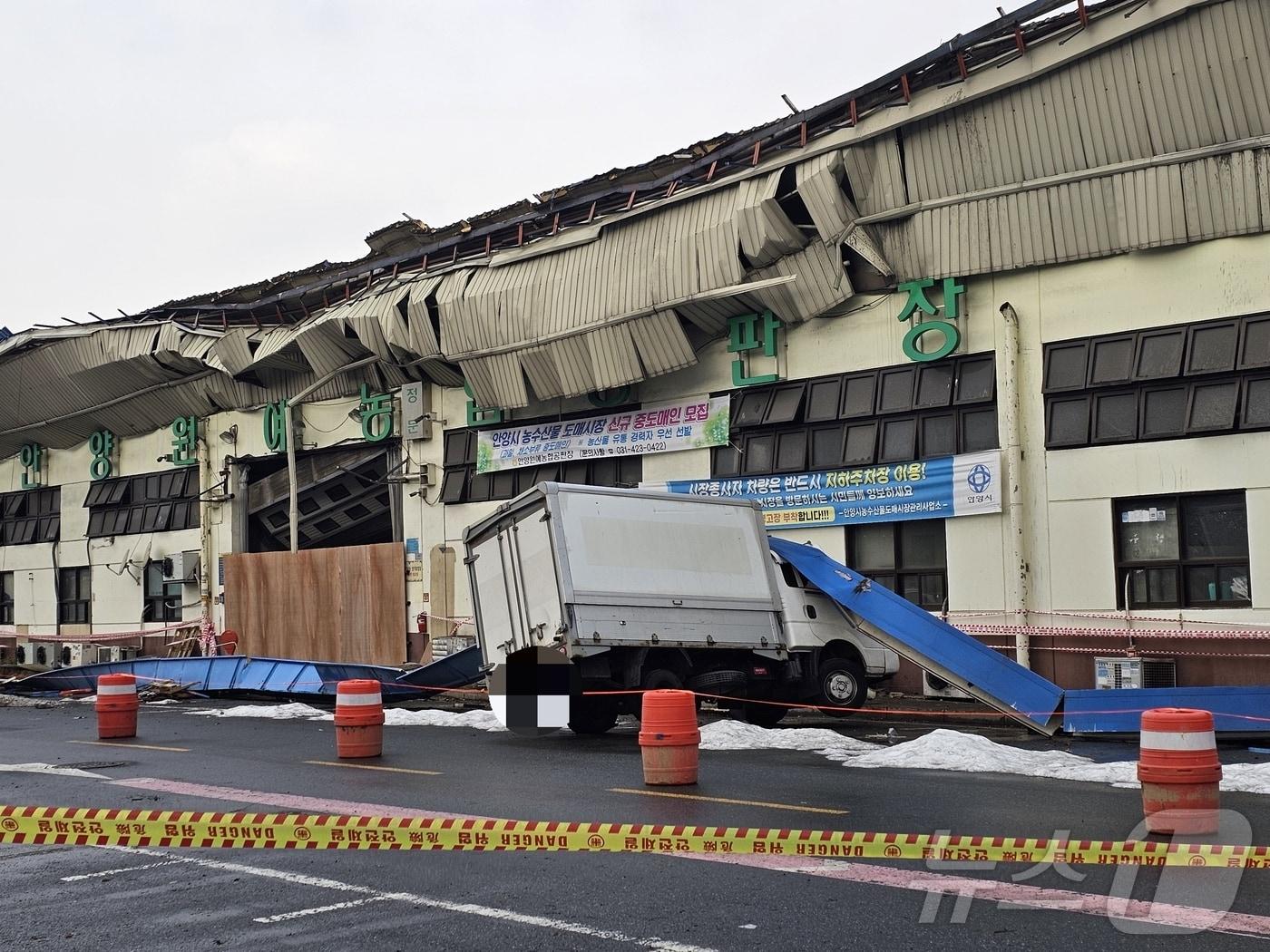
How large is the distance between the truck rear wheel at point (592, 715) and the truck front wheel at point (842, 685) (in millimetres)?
3086

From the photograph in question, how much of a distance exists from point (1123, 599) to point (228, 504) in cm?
2452

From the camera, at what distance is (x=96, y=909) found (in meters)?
7.13

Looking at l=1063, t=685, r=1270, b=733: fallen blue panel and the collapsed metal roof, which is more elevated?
the collapsed metal roof

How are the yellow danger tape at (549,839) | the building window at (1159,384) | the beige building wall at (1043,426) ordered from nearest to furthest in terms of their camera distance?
the yellow danger tape at (549,839) < the building window at (1159,384) < the beige building wall at (1043,426)

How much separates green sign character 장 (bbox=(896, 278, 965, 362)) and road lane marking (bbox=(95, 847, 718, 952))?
53.9 ft

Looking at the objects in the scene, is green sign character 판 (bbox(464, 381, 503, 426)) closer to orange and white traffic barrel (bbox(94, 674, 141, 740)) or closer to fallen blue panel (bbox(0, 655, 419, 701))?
fallen blue panel (bbox(0, 655, 419, 701))

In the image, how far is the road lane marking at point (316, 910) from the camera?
22.1ft

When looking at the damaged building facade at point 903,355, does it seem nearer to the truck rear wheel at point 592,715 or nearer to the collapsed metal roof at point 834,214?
the collapsed metal roof at point 834,214

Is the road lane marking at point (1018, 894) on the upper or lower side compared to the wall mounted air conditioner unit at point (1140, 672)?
lower

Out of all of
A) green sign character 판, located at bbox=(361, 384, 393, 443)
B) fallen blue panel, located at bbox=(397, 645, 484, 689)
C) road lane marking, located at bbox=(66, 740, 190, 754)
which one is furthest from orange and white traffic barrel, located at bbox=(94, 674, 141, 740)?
green sign character 판, located at bbox=(361, 384, 393, 443)

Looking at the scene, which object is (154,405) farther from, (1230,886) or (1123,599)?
(1230,886)

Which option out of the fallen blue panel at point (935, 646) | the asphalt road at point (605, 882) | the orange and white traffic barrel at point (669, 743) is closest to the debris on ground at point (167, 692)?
the fallen blue panel at point (935, 646)

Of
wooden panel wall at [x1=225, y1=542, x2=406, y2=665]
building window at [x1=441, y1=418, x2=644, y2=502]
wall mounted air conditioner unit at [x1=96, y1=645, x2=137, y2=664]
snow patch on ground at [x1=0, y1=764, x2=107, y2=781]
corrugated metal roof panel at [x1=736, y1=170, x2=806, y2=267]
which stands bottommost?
snow patch on ground at [x1=0, y1=764, x2=107, y2=781]

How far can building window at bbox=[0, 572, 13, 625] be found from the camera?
44.8 metres
